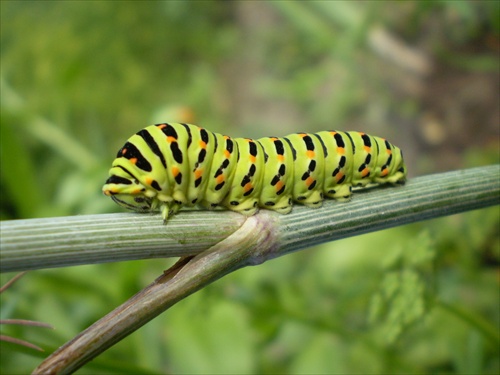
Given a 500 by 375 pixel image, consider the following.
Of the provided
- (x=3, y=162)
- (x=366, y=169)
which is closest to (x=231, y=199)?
(x=366, y=169)

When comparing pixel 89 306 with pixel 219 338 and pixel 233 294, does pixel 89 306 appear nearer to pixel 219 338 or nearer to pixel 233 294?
pixel 219 338

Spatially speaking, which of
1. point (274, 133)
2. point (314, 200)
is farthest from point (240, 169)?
point (274, 133)

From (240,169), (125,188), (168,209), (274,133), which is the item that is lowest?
(168,209)

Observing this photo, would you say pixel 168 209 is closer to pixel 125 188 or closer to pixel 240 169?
pixel 125 188

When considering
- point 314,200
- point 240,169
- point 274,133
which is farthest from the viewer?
point 274,133

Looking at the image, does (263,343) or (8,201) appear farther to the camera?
(8,201)

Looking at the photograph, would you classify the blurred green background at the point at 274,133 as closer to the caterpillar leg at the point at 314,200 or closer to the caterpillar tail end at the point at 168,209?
the caterpillar leg at the point at 314,200
